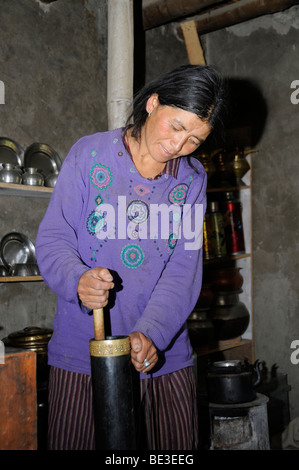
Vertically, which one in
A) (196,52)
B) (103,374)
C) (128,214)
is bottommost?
(103,374)

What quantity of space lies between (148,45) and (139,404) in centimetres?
349

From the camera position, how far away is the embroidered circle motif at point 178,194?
1.48 meters

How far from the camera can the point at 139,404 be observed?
→ 4.51ft

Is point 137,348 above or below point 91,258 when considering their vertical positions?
below

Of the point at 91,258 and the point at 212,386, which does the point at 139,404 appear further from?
the point at 212,386

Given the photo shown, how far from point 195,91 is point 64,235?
21.8 inches

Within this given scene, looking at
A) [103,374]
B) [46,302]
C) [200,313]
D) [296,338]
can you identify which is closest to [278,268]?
[296,338]

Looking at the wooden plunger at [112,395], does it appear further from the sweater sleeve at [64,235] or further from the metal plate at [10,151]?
the metal plate at [10,151]

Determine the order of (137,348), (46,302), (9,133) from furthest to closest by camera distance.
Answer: (46,302), (9,133), (137,348)

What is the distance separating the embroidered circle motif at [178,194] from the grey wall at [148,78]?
1.85 m

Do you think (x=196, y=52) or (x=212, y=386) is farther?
(x=196, y=52)

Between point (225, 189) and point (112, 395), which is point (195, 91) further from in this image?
point (225, 189)

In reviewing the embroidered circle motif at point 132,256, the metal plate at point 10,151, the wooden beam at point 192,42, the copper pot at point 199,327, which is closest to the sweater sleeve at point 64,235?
the embroidered circle motif at point 132,256

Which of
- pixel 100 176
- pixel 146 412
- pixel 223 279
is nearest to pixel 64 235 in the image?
pixel 100 176
